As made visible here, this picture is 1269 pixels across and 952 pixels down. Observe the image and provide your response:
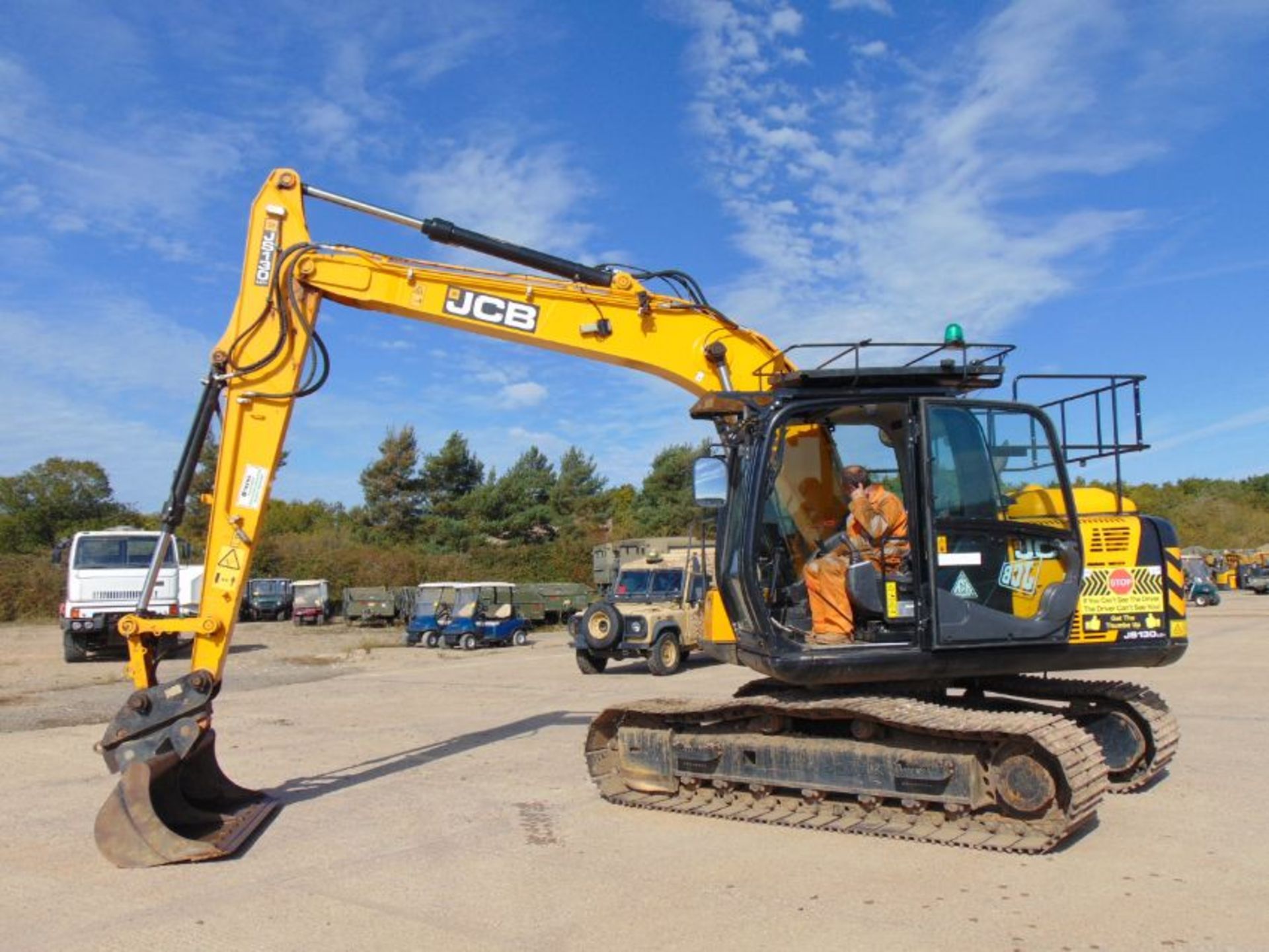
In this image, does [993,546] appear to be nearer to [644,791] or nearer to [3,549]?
[644,791]

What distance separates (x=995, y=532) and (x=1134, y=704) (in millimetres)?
2352

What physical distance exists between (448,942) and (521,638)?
2310 centimetres

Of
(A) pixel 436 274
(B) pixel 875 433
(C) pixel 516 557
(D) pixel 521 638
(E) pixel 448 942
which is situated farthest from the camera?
(C) pixel 516 557

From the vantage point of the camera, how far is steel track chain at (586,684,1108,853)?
20.3 feet

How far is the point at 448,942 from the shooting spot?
4.99m

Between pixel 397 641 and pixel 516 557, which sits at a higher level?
pixel 516 557

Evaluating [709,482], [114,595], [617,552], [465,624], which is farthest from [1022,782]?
[617,552]

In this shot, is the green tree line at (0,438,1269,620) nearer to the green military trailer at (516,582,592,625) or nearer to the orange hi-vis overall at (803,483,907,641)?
the green military trailer at (516,582,592,625)

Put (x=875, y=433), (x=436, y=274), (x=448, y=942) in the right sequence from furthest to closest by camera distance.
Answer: (x=436, y=274) → (x=875, y=433) → (x=448, y=942)

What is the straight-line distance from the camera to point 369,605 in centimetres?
3622

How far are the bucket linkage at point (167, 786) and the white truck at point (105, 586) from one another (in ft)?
51.1

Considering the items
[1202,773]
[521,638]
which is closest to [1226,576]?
[521,638]

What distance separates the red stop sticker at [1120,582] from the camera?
715 cm

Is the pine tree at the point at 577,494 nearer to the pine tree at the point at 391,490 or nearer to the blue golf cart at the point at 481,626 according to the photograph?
the pine tree at the point at 391,490
